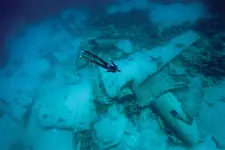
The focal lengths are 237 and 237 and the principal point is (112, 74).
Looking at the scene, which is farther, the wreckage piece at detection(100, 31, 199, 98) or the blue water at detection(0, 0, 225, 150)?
the wreckage piece at detection(100, 31, 199, 98)

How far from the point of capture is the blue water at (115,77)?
24.2ft

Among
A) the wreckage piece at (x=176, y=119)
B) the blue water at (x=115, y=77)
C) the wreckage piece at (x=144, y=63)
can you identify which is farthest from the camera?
the wreckage piece at (x=144, y=63)

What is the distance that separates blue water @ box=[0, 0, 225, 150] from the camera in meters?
7.37

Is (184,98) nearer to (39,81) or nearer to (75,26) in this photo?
(39,81)

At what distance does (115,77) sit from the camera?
8.23 metres

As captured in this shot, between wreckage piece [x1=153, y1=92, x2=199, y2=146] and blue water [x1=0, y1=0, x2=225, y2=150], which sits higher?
blue water [x1=0, y1=0, x2=225, y2=150]

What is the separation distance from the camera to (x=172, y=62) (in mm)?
8922

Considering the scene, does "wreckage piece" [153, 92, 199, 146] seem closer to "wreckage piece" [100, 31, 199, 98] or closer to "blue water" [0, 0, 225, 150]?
"blue water" [0, 0, 225, 150]

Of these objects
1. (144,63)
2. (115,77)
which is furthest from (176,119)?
(144,63)

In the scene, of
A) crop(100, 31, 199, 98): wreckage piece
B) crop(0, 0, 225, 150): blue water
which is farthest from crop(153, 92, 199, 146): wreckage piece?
crop(100, 31, 199, 98): wreckage piece

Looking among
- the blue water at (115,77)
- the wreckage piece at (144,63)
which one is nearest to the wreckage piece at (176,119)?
the blue water at (115,77)

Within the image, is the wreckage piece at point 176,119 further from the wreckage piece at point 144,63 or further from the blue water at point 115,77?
the wreckage piece at point 144,63

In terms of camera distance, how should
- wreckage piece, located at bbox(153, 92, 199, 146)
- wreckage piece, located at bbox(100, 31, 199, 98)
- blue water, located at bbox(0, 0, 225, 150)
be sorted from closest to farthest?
wreckage piece, located at bbox(153, 92, 199, 146), blue water, located at bbox(0, 0, 225, 150), wreckage piece, located at bbox(100, 31, 199, 98)

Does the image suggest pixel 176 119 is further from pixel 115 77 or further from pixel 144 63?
pixel 144 63
